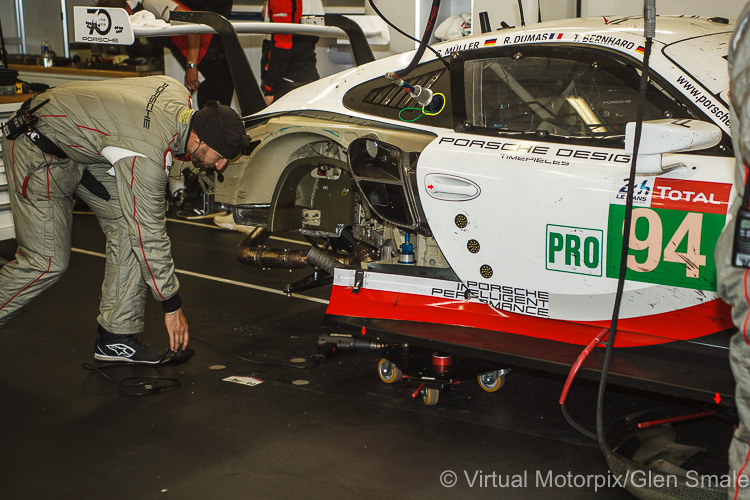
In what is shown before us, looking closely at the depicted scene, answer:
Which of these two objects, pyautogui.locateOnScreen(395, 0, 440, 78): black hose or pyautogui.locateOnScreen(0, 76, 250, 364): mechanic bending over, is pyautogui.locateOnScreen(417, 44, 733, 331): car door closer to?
pyautogui.locateOnScreen(395, 0, 440, 78): black hose

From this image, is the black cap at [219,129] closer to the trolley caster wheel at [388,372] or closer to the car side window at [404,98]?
the car side window at [404,98]

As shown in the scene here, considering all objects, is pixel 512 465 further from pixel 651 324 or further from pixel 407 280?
pixel 407 280

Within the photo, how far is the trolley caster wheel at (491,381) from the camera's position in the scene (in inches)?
149

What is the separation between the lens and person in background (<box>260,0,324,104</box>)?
7.27 meters

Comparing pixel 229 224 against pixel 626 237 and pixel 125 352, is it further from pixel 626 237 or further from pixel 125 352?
pixel 626 237

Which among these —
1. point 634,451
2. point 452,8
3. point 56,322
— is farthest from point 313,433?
point 452,8

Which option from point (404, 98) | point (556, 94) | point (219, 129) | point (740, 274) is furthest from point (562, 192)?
point (219, 129)

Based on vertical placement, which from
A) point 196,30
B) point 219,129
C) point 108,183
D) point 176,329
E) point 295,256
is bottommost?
point 176,329

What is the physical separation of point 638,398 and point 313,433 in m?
1.52

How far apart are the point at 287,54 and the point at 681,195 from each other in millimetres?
5025

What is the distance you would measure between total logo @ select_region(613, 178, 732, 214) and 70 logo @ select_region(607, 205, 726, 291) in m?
0.02

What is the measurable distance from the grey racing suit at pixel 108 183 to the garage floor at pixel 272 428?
469 millimetres

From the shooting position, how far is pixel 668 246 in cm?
301

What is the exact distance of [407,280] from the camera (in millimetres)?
3814
